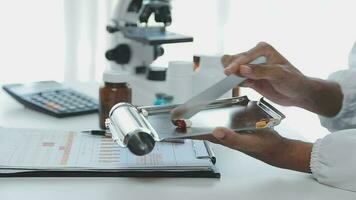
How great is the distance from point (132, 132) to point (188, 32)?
5.23ft

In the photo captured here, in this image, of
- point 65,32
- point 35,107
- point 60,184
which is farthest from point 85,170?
point 65,32

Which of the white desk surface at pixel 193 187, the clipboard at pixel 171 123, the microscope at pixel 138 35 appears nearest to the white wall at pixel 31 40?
the microscope at pixel 138 35

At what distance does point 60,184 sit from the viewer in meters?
0.83

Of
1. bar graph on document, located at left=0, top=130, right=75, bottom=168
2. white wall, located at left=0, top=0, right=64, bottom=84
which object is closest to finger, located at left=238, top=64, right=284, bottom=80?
bar graph on document, located at left=0, top=130, right=75, bottom=168

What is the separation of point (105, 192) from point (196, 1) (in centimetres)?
163

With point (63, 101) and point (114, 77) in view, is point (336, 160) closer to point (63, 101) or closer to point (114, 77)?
point (114, 77)

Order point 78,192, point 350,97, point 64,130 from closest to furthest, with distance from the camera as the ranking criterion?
point 78,192
point 64,130
point 350,97

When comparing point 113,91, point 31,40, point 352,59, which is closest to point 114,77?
point 113,91

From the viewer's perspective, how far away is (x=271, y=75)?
3.33 ft

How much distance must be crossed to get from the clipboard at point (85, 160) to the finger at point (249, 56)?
16cm

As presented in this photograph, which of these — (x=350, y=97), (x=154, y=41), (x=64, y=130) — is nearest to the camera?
(x=64, y=130)

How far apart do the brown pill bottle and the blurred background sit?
44.8 inches

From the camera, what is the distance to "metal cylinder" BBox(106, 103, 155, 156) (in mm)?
784

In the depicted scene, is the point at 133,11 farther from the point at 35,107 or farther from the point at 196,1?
the point at 196,1
